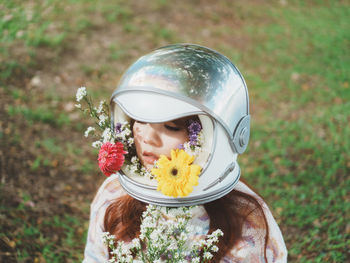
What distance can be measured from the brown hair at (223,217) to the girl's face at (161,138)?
468 mm

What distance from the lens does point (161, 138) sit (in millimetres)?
1904

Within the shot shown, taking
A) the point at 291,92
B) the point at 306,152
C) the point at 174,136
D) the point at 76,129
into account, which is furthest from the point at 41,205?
the point at 291,92

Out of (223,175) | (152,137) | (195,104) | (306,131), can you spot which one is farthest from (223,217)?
(306,131)

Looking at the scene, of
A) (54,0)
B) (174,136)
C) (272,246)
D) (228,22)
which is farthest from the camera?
(228,22)

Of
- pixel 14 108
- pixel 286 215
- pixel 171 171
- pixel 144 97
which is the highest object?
pixel 144 97

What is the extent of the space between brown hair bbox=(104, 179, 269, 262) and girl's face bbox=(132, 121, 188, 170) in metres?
0.47

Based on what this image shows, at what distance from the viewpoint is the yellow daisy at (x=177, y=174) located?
1.72 m

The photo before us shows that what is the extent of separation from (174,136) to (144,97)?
0.26m

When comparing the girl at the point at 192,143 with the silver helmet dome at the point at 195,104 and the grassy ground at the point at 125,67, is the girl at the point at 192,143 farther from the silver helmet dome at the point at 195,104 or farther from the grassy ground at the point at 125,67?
the grassy ground at the point at 125,67

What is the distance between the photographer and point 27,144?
447 cm

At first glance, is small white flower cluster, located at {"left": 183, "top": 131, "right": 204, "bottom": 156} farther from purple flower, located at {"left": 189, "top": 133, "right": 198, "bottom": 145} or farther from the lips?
the lips

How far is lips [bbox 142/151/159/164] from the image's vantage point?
193 cm

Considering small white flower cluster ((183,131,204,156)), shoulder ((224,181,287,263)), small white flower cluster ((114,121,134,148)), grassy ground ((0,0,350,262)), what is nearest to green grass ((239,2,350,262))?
grassy ground ((0,0,350,262))

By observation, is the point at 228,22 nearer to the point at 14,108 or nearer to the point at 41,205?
the point at 14,108
